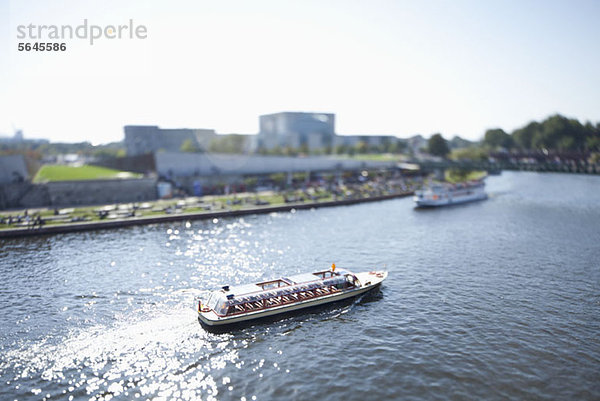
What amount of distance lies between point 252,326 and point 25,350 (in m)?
14.2

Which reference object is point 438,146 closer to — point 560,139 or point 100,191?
point 560,139

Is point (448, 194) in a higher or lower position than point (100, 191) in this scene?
lower

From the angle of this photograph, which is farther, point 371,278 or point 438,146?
point 438,146

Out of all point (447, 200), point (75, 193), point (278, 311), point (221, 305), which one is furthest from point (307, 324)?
point (447, 200)

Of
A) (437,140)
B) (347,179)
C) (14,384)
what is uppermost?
(437,140)

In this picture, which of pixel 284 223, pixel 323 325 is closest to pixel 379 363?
pixel 323 325

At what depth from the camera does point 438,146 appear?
173250 mm

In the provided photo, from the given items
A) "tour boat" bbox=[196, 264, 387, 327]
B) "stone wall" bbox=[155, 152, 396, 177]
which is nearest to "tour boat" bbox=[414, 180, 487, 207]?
"stone wall" bbox=[155, 152, 396, 177]

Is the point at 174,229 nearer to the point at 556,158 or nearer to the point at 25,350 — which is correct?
→ the point at 25,350

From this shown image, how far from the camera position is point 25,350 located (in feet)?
76.7

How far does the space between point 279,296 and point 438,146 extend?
16171 cm

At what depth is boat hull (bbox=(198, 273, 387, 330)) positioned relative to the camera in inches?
1023

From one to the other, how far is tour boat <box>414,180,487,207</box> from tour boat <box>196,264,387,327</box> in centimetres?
5403

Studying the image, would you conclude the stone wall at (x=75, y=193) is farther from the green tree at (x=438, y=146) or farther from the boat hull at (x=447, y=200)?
the green tree at (x=438, y=146)
